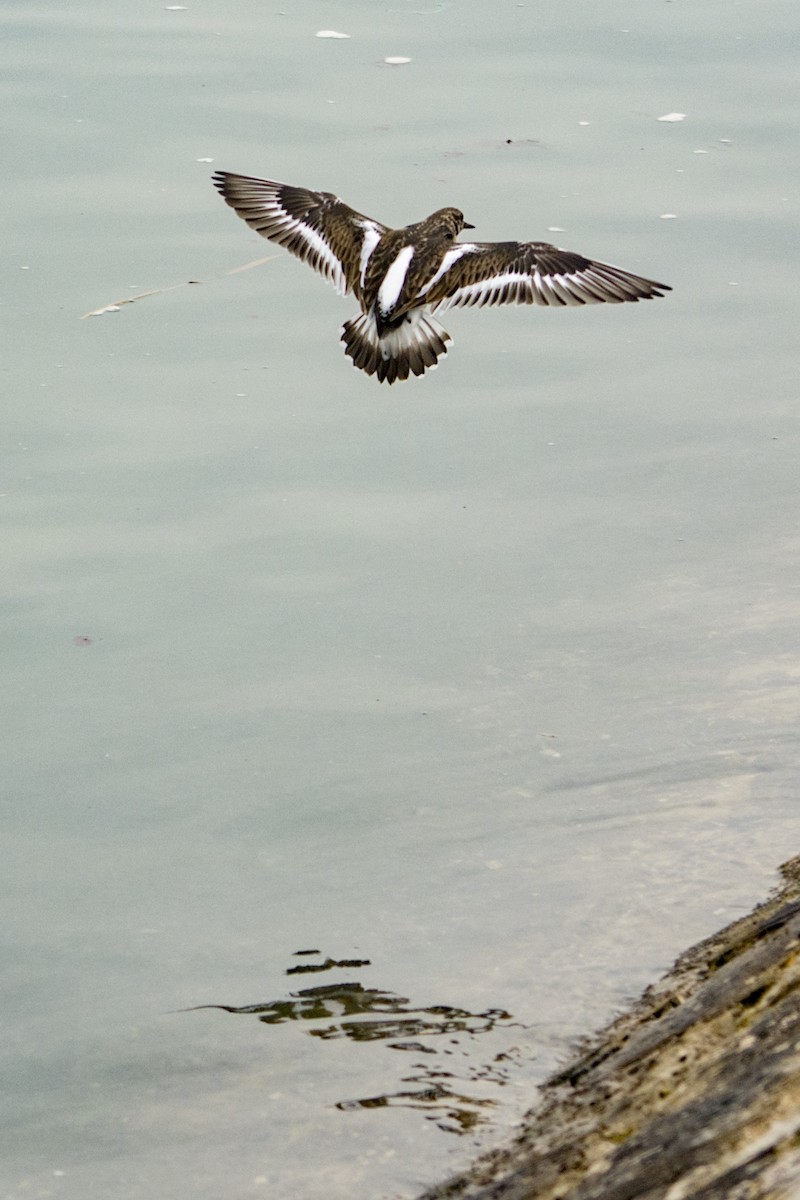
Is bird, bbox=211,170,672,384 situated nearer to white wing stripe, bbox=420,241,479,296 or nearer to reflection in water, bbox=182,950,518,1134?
white wing stripe, bbox=420,241,479,296

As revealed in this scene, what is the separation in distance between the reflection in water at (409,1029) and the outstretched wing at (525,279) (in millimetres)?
2521

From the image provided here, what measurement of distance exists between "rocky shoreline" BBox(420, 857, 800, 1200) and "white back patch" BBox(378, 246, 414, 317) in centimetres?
251

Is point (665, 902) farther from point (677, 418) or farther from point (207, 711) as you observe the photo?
point (677, 418)

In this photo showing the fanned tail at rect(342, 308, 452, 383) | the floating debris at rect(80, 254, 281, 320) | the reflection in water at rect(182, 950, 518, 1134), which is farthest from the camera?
the floating debris at rect(80, 254, 281, 320)

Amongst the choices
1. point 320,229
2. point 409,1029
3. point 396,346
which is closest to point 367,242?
point 320,229

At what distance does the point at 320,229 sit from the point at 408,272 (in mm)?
504

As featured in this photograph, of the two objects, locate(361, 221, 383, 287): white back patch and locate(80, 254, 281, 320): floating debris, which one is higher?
locate(361, 221, 383, 287): white back patch

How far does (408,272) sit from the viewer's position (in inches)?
215

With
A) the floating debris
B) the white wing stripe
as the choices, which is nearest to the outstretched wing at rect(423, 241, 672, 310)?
the white wing stripe

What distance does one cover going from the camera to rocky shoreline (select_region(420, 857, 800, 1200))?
2.22 metres

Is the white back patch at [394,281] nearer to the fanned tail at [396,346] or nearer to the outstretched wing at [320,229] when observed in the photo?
the fanned tail at [396,346]

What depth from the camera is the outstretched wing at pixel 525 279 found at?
5.40 metres

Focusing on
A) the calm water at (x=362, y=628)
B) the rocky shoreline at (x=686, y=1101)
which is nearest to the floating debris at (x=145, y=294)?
the calm water at (x=362, y=628)

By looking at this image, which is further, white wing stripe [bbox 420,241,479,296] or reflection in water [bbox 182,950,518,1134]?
white wing stripe [bbox 420,241,479,296]
